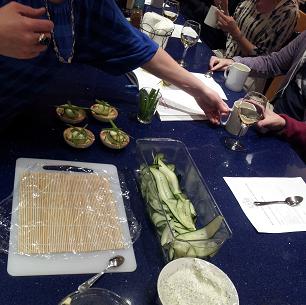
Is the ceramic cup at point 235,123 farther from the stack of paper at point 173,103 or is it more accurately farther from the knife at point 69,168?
the knife at point 69,168

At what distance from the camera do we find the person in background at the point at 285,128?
1.42 meters

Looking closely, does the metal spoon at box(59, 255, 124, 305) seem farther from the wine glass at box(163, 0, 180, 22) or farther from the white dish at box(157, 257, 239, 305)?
the wine glass at box(163, 0, 180, 22)

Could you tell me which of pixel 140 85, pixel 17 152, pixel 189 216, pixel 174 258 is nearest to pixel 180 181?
pixel 189 216

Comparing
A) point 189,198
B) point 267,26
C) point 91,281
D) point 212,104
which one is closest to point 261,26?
point 267,26

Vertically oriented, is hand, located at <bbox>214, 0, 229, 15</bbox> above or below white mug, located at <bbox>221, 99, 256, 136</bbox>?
below

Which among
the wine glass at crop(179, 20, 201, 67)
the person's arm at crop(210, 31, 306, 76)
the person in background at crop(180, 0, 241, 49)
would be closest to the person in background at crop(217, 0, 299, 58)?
the person's arm at crop(210, 31, 306, 76)

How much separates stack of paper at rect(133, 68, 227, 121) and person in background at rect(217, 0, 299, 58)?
4.07ft

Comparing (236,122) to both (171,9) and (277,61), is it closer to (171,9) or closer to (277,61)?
(277,61)

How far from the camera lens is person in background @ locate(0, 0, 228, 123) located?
919 mm

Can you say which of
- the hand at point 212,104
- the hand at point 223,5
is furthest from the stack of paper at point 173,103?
the hand at point 223,5

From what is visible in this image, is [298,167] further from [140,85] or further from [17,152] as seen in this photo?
[17,152]

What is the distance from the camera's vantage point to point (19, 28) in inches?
30.2

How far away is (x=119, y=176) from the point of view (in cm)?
99

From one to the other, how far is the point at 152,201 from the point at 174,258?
0.15 m
